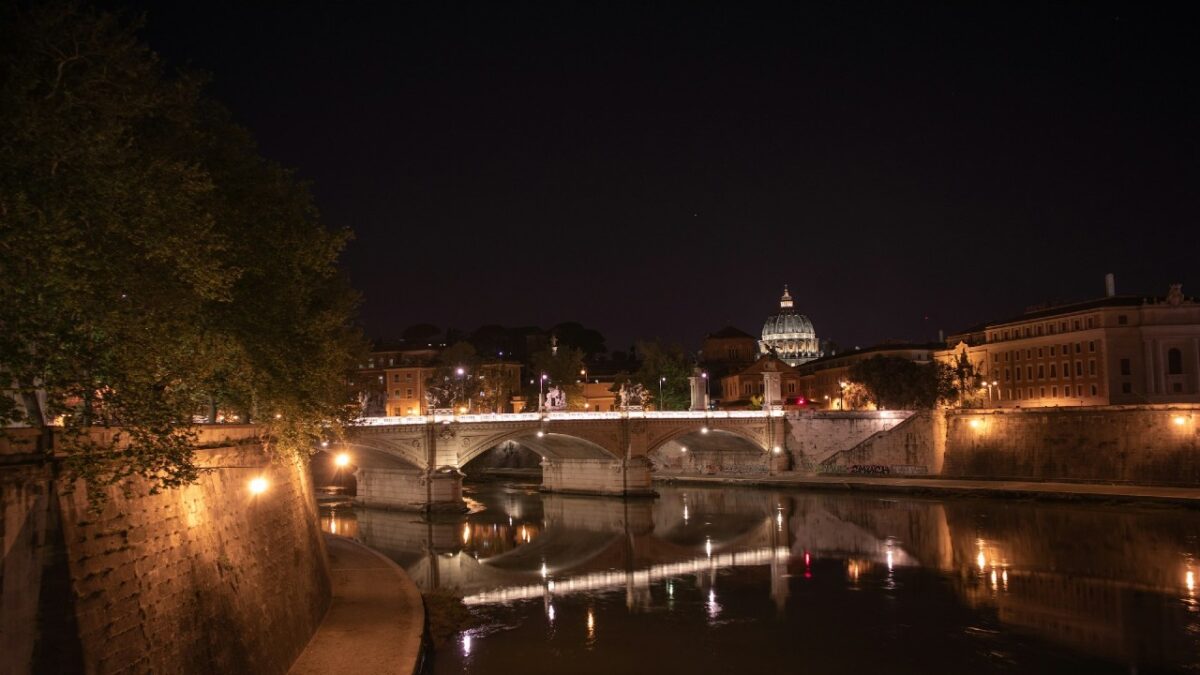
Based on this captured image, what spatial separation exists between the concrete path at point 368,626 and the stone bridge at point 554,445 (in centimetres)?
2172

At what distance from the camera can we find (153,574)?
481 inches

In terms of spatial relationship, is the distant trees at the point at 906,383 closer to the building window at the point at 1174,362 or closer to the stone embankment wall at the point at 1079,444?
the stone embankment wall at the point at 1079,444

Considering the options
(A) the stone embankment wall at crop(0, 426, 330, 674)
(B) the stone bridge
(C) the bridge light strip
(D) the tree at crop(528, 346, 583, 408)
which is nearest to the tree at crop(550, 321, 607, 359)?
(D) the tree at crop(528, 346, 583, 408)

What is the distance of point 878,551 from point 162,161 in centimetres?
3194

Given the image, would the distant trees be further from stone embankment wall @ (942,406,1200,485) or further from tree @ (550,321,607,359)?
tree @ (550,321,607,359)

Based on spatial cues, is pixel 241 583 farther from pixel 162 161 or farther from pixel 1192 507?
pixel 1192 507

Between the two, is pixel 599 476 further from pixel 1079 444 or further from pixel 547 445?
pixel 1079 444

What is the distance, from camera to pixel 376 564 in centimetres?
2930

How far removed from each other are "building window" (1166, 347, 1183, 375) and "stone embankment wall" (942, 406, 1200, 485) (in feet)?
60.2

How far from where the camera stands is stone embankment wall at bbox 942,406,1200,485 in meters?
51.4

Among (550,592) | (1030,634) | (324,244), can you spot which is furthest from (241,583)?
(1030,634)

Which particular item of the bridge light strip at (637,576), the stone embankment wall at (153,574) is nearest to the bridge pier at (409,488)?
the bridge light strip at (637,576)

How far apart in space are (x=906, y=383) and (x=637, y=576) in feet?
161

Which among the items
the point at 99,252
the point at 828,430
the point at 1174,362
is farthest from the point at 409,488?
the point at 1174,362
